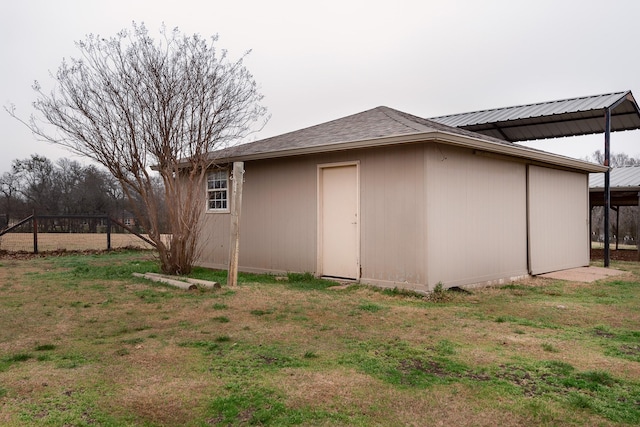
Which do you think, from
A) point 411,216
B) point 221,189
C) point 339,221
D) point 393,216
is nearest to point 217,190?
point 221,189

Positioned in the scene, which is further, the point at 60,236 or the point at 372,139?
the point at 60,236

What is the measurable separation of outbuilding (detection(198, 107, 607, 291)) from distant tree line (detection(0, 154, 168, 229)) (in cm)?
2340

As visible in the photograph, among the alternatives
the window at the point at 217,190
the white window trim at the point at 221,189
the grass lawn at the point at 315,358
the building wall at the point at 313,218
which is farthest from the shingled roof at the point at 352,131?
the grass lawn at the point at 315,358

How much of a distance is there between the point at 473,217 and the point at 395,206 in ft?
4.65

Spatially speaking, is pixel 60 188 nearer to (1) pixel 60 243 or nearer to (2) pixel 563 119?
(1) pixel 60 243

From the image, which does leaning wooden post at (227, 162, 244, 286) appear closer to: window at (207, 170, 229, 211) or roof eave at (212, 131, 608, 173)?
roof eave at (212, 131, 608, 173)

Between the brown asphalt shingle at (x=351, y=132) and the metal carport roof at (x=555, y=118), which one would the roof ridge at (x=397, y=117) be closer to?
the brown asphalt shingle at (x=351, y=132)

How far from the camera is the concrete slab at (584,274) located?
28.8 ft

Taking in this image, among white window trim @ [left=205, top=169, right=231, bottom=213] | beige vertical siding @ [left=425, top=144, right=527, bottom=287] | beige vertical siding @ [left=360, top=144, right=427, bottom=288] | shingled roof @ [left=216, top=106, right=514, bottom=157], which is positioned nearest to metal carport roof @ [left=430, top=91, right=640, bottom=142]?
shingled roof @ [left=216, top=106, right=514, bottom=157]

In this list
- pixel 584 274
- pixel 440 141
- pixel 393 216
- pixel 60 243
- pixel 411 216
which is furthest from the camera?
pixel 60 243

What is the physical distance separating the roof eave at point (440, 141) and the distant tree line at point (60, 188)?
2427 cm

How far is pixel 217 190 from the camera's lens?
396 inches

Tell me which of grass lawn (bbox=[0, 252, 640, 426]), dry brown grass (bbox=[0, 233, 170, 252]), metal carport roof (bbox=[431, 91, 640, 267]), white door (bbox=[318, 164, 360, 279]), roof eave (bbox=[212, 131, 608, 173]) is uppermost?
metal carport roof (bbox=[431, 91, 640, 267])

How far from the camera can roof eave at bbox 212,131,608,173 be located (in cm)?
650
